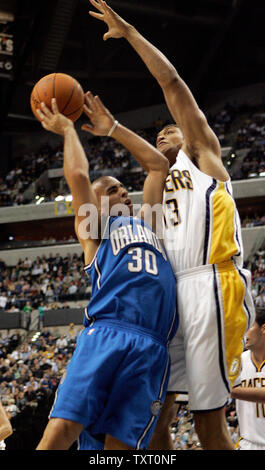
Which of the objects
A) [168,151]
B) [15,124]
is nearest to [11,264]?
[15,124]

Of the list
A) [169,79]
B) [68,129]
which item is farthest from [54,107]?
[169,79]

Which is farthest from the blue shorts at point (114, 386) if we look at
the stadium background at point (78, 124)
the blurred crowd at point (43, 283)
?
the blurred crowd at point (43, 283)

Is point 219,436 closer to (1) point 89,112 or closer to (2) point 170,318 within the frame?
(2) point 170,318

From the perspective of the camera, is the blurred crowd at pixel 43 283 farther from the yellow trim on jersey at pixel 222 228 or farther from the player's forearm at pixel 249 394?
the yellow trim on jersey at pixel 222 228

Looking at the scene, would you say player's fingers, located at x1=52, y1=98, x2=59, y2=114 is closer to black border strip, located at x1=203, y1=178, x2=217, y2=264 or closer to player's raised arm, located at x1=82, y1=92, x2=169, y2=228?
player's raised arm, located at x1=82, y1=92, x2=169, y2=228

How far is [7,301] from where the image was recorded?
20.7m

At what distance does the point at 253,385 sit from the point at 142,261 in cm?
209

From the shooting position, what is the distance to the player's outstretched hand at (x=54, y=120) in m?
3.33

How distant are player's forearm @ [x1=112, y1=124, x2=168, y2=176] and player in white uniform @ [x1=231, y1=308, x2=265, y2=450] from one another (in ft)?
5.86

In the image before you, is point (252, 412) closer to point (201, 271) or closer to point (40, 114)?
point (201, 271)

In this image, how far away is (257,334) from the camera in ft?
15.9

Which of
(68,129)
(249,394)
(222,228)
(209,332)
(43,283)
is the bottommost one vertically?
(249,394)

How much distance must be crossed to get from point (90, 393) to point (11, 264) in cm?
2136

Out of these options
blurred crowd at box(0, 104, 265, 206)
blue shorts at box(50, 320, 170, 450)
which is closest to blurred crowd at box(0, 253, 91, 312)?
blurred crowd at box(0, 104, 265, 206)
